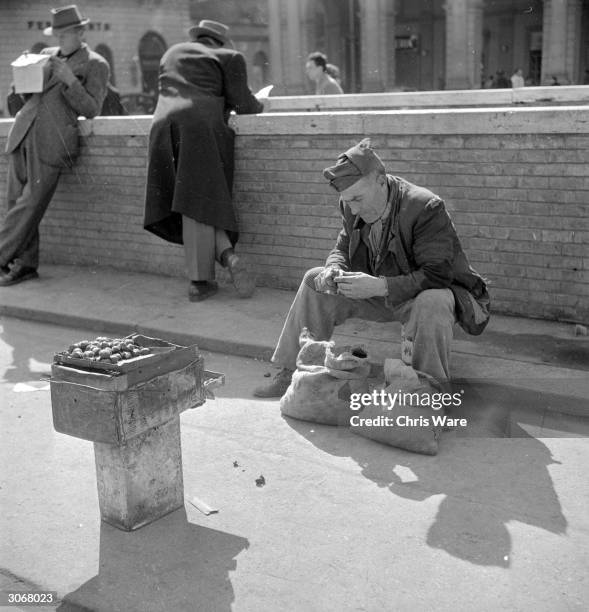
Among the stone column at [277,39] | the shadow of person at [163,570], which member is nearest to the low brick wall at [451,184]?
the shadow of person at [163,570]

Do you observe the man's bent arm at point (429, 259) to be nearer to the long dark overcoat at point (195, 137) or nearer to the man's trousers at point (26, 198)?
the long dark overcoat at point (195, 137)

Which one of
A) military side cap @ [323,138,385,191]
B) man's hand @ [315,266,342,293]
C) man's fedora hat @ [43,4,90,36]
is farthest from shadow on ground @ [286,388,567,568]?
man's fedora hat @ [43,4,90,36]

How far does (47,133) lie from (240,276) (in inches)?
96.2

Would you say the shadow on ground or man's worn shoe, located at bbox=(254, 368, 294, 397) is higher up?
man's worn shoe, located at bbox=(254, 368, 294, 397)

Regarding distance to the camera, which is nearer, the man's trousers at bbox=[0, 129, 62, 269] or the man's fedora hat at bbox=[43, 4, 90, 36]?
the man's fedora hat at bbox=[43, 4, 90, 36]

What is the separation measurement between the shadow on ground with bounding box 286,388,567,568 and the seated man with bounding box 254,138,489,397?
16.8 inches

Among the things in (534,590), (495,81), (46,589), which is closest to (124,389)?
(46,589)

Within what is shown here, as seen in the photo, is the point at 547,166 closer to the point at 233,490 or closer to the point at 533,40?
the point at 233,490

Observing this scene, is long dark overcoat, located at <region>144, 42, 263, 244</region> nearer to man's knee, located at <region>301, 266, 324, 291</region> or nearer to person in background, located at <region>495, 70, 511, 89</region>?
man's knee, located at <region>301, 266, 324, 291</region>

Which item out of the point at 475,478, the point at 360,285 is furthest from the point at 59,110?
the point at 475,478

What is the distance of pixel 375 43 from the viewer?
2891 cm

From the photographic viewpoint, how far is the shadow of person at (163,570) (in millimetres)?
3000

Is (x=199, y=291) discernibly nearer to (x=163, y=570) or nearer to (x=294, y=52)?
(x=163, y=570)

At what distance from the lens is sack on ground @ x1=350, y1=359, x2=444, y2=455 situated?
4125 mm
